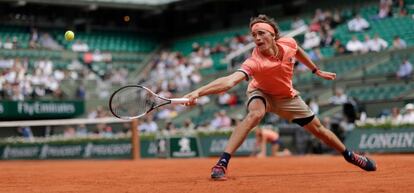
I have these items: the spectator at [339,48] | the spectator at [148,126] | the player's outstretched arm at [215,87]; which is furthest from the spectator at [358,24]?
the player's outstretched arm at [215,87]

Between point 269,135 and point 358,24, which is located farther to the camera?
point 358,24

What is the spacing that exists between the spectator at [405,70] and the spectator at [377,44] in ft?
7.11

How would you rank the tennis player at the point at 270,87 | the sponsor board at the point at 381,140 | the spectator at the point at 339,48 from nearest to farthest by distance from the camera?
the tennis player at the point at 270,87 → the sponsor board at the point at 381,140 → the spectator at the point at 339,48

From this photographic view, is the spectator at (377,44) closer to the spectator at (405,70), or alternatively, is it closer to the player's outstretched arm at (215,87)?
the spectator at (405,70)

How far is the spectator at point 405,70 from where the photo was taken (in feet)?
68.1

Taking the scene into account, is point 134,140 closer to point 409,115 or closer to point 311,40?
point 409,115

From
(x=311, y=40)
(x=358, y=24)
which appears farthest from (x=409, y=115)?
(x=311, y=40)

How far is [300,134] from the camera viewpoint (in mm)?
21031

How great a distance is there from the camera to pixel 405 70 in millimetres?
20875

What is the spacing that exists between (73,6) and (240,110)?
12.8 meters

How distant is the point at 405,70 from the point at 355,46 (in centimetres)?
339

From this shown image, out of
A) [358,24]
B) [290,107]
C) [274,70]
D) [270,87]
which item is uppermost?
[358,24]

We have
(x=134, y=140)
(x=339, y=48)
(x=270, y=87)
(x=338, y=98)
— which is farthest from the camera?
(x=339, y=48)

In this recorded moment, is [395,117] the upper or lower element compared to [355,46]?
lower
